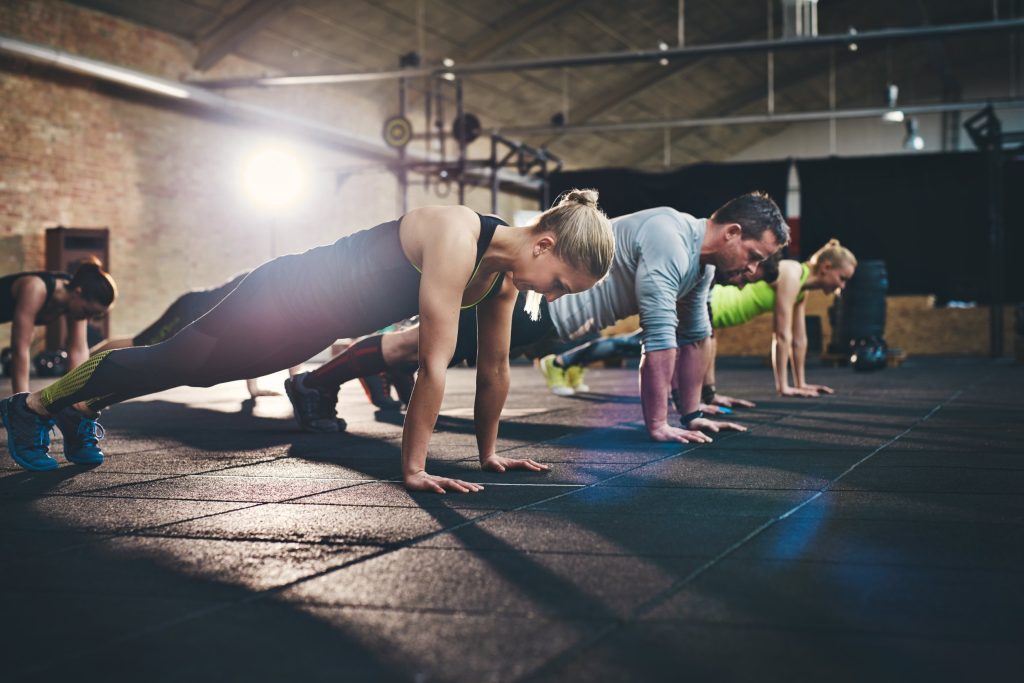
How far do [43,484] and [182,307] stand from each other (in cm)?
283

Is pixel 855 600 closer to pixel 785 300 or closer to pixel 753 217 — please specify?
pixel 753 217

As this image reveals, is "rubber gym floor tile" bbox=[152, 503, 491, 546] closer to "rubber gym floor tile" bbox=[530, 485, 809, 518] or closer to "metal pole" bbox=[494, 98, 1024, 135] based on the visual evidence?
"rubber gym floor tile" bbox=[530, 485, 809, 518]

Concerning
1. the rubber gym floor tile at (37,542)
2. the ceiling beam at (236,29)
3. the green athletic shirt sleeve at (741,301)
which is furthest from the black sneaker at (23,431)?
the ceiling beam at (236,29)

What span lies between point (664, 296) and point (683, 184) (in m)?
12.4

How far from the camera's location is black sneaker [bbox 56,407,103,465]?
10.1ft

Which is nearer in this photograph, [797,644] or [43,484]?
[797,644]

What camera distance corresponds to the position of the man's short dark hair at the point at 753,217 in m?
→ 3.80

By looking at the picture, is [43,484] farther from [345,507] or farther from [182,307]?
[182,307]

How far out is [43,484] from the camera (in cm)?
274

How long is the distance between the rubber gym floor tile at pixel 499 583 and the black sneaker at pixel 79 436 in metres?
1.68

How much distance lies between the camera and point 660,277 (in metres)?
3.58

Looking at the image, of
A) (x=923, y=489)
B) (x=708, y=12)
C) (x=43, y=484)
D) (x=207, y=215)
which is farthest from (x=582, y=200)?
(x=708, y=12)

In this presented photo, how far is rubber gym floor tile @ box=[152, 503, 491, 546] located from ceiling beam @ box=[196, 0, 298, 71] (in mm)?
10314

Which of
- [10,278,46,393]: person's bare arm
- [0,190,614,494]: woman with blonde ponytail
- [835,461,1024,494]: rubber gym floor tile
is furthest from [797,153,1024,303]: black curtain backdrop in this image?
[0,190,614,494]: woman with blonde ponytail
